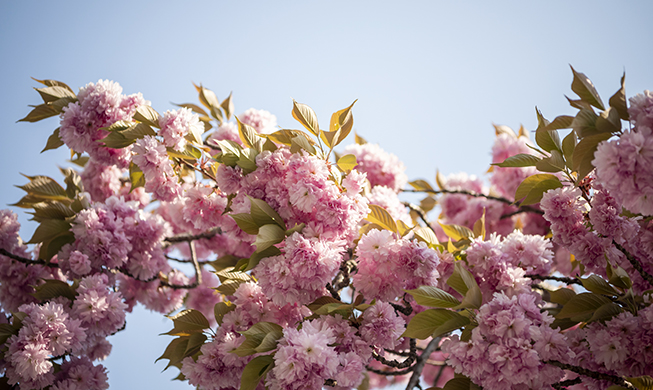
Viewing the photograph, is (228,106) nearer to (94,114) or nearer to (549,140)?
(94,114)

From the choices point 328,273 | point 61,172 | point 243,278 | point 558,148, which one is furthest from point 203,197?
point 61,172

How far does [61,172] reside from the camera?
238cm

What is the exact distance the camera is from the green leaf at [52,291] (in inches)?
65.3

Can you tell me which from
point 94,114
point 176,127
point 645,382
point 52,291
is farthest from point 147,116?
point 645,382

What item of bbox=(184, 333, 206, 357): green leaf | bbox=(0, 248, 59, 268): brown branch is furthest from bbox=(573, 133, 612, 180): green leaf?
Result: bbox=(0, 248, 59, 268): brown branch

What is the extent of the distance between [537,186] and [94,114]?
1661mm

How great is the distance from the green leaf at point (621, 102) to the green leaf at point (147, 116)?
4.56 ft

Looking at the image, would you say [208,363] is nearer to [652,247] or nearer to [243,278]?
[243,278]

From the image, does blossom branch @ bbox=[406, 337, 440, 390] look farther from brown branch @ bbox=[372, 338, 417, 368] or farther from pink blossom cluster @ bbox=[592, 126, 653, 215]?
pink blossom cluster @ bbox=[592, 126, 653, 215]

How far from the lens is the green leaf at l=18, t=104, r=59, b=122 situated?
1.70 metres

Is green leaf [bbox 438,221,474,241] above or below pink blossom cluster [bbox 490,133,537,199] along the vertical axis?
below

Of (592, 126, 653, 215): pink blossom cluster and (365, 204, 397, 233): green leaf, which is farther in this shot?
(365, 204, 397, 233): green leaf

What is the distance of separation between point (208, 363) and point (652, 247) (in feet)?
4.76

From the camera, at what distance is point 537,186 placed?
1261 millimetres
